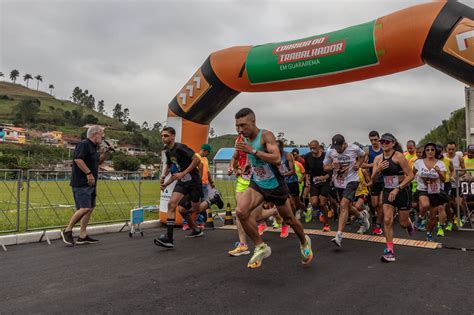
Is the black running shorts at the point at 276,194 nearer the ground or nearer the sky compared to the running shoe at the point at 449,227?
nearer the sky

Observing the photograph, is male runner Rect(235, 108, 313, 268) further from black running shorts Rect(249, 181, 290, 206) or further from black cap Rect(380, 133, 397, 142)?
black cap Rect(380, 133, 397, 142)

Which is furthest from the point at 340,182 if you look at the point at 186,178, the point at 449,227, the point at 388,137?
the point at 449,227

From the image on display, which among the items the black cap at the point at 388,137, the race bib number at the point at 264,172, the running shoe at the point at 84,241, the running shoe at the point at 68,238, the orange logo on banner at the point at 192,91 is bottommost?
the running shoe at the point at 84,241

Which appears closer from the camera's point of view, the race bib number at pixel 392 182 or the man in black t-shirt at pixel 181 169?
the race bib number at pixel 392 182

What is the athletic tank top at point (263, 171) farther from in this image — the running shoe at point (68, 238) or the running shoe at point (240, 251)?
the running shoe at point (68, 238)

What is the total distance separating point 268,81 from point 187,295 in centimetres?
557

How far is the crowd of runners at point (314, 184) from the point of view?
4746mm

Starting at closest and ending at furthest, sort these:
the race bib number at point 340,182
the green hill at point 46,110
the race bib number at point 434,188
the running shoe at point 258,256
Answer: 1. the running shoe at point 258,256
2. the race bib number at point 340,182
3. the race bib number at point 434,188
4. the green hill at point 46,110

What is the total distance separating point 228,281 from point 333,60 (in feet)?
16.0

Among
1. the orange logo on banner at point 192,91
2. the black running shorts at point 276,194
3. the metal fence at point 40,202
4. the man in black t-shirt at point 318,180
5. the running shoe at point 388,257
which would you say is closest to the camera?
the black running shorts at point 276,194

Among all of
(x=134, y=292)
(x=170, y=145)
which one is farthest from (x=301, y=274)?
(x=170, y=145)

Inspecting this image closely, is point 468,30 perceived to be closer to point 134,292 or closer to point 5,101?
point 134,292

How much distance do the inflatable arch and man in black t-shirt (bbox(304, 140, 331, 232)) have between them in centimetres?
148

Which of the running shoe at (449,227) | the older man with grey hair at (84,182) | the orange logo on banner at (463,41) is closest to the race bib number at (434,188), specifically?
the running shoe at (449,227)
